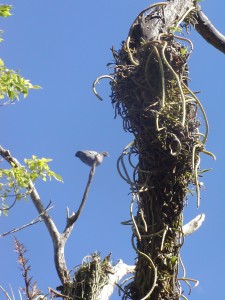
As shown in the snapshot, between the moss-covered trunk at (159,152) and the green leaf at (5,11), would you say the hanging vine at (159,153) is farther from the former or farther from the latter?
the green leaf at (5,11)

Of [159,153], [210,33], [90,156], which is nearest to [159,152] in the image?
[159,153]

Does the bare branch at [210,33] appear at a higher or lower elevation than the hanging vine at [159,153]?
higher

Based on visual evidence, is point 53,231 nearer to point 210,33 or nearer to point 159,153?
point 210,33

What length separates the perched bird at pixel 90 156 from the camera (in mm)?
6556

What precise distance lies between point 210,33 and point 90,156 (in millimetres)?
3573

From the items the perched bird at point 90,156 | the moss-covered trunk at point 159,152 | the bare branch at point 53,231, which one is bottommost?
the moss-covered trunk at point 159,152

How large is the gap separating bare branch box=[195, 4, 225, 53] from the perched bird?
322 cm

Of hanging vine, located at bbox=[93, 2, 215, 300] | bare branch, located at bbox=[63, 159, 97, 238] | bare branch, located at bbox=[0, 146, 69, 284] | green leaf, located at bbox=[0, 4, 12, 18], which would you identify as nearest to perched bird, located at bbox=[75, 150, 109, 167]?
bare branch, located at bbox=[63, 159, 97, 238]

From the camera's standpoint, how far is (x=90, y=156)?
6770 millimetres

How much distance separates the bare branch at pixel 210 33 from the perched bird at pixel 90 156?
10.6 feet

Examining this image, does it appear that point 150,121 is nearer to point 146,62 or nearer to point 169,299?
point 146,62

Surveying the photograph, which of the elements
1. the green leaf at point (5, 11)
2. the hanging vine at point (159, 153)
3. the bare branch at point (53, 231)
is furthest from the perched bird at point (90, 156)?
the hanging vine at point (159, 153)

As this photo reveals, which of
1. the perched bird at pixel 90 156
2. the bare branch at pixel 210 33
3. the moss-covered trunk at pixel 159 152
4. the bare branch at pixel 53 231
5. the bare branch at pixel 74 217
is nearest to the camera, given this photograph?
the moss-covered trunk at pixel 159 152

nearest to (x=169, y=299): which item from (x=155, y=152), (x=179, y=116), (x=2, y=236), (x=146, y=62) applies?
(x=155, y=152)
